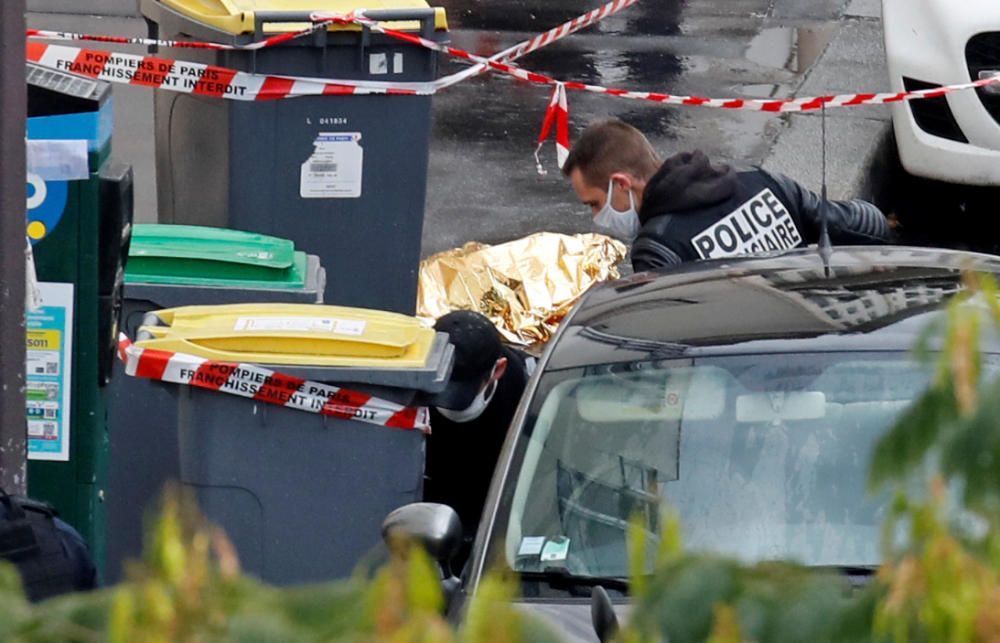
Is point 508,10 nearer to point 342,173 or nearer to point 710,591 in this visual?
point 342,173

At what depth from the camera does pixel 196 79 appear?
6859mm

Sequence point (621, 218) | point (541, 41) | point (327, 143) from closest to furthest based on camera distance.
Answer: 1. point (621, 218)
2. point (327, 143)
3. point (541, 41)

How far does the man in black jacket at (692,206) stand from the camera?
582cm

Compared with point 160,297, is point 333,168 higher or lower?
higher

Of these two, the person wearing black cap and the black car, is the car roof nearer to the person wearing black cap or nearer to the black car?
the black car

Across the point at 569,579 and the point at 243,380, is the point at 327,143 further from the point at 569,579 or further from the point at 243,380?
the point at 569,579

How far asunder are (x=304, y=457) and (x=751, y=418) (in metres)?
1.42

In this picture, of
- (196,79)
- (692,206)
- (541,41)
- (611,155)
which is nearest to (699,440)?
(692,206)

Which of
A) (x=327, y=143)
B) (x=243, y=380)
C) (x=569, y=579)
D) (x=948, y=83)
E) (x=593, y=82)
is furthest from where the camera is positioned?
(x=593, y=82)

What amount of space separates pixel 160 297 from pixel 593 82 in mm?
6357

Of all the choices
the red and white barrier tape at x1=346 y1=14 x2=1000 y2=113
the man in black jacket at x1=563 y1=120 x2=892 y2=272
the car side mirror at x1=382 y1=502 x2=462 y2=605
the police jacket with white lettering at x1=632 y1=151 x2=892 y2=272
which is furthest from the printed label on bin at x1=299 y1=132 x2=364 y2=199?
the car side mirror at x1=382 y1=502 x2=462 y2=605

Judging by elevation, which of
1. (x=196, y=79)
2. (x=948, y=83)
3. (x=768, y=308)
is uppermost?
(x=948, y=83)

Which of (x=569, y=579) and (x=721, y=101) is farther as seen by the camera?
(x=721, y=101)

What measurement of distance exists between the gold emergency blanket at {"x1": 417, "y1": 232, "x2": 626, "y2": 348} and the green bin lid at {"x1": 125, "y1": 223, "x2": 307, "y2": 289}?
1.57 meters
